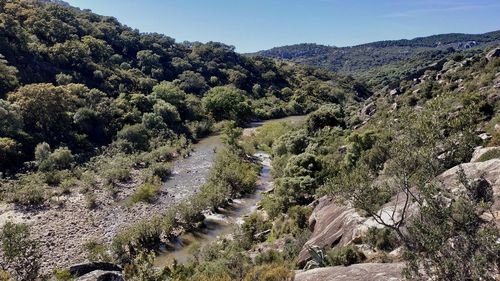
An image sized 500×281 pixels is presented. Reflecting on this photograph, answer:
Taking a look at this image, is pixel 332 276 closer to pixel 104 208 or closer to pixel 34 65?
pixel 104 208

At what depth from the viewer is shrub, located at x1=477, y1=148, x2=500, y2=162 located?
20381 millimetres

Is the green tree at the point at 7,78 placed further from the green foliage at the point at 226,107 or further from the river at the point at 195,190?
the green foliage at the point at 226,107

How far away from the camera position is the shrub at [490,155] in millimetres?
20381

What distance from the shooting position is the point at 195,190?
156 feet

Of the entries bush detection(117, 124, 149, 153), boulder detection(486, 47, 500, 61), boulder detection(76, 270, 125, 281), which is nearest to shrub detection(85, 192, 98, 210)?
bush detection(117, 124, 149, 153)

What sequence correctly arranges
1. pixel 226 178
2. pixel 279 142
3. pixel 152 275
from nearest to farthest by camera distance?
1. pixel 152 275
2. pixel 226 178
3. pixel 279 142

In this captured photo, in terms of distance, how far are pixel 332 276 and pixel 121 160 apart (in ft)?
147

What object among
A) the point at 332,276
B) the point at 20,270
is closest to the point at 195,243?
the point at 20,270

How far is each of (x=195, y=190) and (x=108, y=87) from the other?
154 feet

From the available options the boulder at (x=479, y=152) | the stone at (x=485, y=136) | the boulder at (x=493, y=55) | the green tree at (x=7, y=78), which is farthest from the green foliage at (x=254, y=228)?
the green tree at (x=7, y=78)

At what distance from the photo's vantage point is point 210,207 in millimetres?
40750

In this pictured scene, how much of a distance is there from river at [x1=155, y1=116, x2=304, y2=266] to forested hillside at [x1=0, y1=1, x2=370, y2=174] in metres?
9.94

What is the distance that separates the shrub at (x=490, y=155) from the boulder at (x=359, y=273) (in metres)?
9.49

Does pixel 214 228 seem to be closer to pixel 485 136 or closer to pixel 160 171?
pixel 160 171
